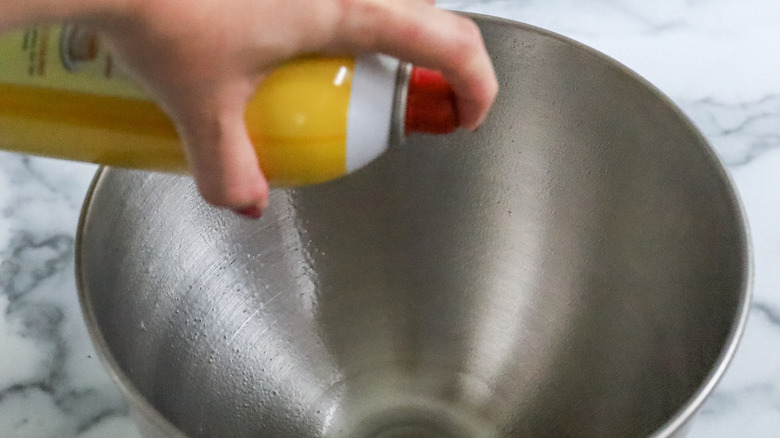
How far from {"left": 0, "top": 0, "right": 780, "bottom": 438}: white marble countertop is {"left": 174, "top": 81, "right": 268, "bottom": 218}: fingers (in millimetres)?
274

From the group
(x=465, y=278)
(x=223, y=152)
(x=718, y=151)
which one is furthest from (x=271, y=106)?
(x=718, y=151)

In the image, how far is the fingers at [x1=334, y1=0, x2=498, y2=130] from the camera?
303 millimetres

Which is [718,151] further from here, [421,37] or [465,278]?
[421,37]

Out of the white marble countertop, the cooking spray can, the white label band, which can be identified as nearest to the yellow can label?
the cooking spray can

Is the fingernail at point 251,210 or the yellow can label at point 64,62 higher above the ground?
the yellow can label at point 64,62

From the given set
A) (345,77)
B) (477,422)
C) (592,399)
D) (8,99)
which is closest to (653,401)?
(592,399)

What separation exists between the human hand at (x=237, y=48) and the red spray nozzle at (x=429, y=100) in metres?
0.03

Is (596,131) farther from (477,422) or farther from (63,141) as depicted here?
(63,141)

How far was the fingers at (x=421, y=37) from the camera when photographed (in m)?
0.30

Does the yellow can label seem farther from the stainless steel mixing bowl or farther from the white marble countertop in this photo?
the white marble countertop

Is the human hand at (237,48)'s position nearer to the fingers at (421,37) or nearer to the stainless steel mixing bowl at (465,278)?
the fingers at (421,37)

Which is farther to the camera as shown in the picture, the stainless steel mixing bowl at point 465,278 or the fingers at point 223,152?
the stainless steel mixing bowl at point 465,278

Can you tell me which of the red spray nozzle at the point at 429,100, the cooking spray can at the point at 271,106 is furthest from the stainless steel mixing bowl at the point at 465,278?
the red spray nozzle at the point at 429,100

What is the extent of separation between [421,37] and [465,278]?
37 cm
